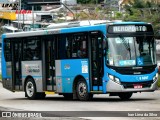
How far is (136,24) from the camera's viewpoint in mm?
23000

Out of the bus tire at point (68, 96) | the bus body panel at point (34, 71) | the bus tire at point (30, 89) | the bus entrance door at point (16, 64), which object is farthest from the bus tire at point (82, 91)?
the bus entrance door at point (16, 64)

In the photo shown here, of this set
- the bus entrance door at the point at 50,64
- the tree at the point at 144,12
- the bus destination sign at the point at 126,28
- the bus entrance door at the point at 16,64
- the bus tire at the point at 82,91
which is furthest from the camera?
the tree at the point at 144,12

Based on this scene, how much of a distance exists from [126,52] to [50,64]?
14.5 feet

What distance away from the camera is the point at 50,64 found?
84.3 ft

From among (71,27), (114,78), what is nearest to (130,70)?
(114,78)

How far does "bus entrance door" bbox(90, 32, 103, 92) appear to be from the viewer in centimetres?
2273

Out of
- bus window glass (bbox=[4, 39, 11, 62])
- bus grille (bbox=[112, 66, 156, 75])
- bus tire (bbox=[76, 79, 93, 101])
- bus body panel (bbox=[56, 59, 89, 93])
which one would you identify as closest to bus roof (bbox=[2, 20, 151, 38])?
bus body panel (bbox=[56, 59, 89, 93])

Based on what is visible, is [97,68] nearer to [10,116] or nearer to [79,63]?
[79,63]

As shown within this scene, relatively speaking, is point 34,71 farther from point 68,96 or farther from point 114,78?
point 114,78

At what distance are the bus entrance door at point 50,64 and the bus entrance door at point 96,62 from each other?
9.37 feet

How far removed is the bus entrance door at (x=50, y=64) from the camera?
25453 mm

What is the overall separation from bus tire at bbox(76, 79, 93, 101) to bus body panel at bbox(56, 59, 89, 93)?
29 cm

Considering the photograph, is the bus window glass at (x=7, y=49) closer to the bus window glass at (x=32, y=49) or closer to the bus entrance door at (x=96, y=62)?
the bus window glass at (x=32, y=49)

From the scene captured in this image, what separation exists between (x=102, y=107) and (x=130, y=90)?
253 cm
